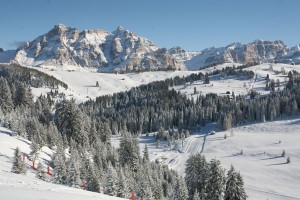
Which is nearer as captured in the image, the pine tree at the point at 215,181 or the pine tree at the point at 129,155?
the pine tree at the point at 215,181

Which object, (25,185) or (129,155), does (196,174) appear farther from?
(25,185)

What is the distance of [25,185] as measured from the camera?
103ft

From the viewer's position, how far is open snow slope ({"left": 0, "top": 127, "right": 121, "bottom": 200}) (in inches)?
994

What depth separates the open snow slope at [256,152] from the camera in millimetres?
92438

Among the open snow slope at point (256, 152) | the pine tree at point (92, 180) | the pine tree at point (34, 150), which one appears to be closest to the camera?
the pine tree at point (92, 180)

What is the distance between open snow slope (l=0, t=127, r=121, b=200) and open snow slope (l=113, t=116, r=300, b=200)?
50.8m

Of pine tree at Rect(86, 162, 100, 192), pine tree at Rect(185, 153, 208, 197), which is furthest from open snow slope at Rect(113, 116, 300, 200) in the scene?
pine tree at Rect(86, 162, 100, 192)

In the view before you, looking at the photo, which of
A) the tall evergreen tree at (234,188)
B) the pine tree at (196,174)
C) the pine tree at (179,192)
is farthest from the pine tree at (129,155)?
the tall evergreen tree at (234,188)

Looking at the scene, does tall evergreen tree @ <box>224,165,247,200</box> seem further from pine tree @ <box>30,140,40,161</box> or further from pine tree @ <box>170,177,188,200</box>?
pine tree @ <box>30,140,40,161</box>

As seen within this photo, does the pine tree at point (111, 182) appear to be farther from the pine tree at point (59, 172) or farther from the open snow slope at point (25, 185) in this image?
the open snow slope at point (25, 185)

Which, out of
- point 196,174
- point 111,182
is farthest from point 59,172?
point 196,174

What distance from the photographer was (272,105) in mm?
187375

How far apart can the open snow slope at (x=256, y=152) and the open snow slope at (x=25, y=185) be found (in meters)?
50.8

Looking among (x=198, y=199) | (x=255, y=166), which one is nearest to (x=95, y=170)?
(x=198, y=199)
